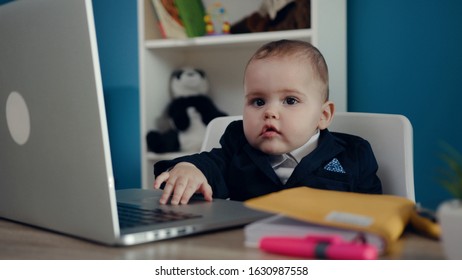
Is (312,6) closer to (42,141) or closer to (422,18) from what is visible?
(422,18)

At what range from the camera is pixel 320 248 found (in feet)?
1.82

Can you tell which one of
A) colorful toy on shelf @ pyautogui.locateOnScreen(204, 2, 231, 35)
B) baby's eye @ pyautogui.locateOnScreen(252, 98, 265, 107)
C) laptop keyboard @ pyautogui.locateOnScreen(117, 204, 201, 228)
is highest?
colorful toy on shelf @ pyautogui.locateOnScreen(204, 2, 231, 35)

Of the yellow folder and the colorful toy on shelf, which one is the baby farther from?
the colorful toy on shelf

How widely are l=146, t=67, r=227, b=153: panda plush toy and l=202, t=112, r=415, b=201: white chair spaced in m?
1.21

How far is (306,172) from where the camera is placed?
1.13 metres

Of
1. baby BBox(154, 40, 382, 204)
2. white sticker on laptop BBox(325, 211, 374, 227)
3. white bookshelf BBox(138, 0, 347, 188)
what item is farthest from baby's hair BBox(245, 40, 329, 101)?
white bookshelf BBox(138, 0, 347, 188)

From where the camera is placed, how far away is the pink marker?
539 millimetres

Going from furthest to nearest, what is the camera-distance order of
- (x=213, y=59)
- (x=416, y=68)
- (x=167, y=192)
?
(x=213, y=59)
(x=416, y=68)
(x=167, y=192)

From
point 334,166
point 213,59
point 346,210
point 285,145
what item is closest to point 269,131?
point 285,145

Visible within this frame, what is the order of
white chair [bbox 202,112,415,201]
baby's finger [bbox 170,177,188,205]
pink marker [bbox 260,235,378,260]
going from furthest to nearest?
white chair [bbox 202,112,415,201] → baby's finger [bbox 170,177,188,205] → pink marker [bbox 260,235,378,260]

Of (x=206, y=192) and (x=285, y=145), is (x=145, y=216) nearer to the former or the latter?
(x=206, y=192)

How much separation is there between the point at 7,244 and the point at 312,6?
1505 mm

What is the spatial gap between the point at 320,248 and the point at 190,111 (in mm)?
1930
